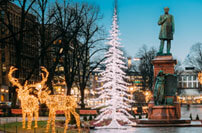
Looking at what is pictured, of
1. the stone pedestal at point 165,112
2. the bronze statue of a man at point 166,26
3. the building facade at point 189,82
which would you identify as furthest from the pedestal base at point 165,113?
the building facade at point 189,82

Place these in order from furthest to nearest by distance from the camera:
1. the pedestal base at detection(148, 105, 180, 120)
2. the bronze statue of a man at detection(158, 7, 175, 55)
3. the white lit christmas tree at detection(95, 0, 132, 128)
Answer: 1. the bronze statue of a man at detection(158, 7, 175, 55)
2. the pedestal base at detection(148, 105, 180, 120)
3. the white lit christmas tree at detection(95, 0, 132, 128)

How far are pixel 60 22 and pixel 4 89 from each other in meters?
45.4

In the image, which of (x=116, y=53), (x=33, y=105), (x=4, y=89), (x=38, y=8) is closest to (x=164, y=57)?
(x=116, y=53)

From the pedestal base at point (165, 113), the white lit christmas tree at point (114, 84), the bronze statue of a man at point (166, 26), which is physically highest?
the bronze statue of a man at point (166, 26)

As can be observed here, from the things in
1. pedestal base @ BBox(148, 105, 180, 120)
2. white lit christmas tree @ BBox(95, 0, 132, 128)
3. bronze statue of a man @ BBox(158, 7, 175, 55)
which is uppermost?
bronze statue of a man @ BBox(158, 7, 175, 55)

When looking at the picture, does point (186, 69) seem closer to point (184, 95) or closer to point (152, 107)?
point (184, 95)

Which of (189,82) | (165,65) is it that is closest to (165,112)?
(165,65)

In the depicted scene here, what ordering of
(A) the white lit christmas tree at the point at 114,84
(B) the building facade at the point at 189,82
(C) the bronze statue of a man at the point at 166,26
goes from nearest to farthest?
(A) the white lit christmas tree at the point at 114,84 → (C) the bronze statue of a man at the point at 166,26 → (B) the building facade at the point at 189,82

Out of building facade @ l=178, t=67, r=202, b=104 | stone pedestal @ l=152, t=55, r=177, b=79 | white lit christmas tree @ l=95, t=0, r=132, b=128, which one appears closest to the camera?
white lit christmas tree @ l=95, t=0, r=132, b=128

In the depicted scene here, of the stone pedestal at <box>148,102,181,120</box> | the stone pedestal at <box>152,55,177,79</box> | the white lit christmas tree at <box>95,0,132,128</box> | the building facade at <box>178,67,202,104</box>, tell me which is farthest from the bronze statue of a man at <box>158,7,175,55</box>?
the building facade at <box>178,67,202,104</box>

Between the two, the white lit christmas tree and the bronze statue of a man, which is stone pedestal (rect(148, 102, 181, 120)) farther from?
the bronze statue of a man

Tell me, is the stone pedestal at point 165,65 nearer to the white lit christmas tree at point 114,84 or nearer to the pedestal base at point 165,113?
the pedestal base at point 165,113

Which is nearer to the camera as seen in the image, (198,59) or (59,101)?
(59,101)

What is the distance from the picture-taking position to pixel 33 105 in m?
22.8
